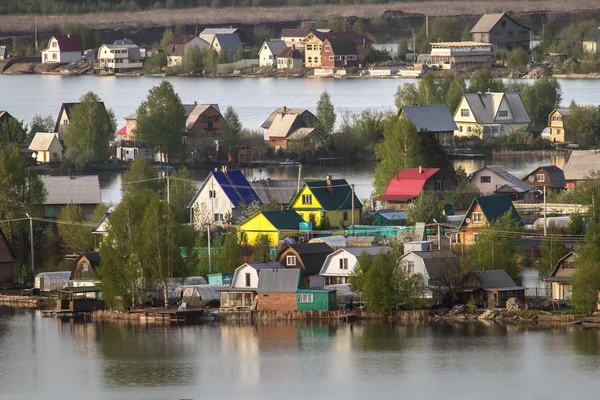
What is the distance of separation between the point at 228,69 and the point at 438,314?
148 ft

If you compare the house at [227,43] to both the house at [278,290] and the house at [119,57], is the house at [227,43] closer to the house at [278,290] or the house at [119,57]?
the house at [119,57]

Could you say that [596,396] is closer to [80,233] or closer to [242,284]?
[242,284]

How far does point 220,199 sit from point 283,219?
2262 millimetres

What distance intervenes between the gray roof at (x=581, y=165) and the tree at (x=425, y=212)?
14.0 feet

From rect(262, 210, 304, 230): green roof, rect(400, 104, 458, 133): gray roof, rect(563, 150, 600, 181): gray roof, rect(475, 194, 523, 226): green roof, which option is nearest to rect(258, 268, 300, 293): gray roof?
rect(262, 210, 304, 230): green roof

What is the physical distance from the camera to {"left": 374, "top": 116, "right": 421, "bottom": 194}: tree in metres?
28.0

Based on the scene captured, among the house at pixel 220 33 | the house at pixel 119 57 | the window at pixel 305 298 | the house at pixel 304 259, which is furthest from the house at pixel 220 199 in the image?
the house at pixel 119 57

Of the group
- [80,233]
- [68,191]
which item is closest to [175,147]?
[68,191]

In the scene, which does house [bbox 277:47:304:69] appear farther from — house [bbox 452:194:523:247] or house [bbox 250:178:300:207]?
house [bbox 452:194:523:247]

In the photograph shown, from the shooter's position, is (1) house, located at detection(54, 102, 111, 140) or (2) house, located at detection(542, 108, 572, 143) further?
(1) house, located at detection(54, 102, 111, 140)

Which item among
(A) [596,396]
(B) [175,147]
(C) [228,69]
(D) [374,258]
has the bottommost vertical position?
(A) [596,396]

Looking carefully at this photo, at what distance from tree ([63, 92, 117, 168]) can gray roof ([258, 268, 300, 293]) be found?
1513cm

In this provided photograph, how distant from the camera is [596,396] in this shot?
1622 centimetres

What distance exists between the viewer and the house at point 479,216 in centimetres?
2314
